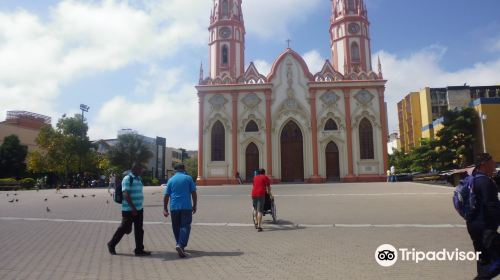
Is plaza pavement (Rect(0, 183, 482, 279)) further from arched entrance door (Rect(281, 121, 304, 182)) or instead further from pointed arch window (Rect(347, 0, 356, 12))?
pointed arch window (Rect(347, 0, 356, 12))

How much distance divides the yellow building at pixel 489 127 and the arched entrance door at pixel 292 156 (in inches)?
822

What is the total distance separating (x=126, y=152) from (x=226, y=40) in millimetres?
19634

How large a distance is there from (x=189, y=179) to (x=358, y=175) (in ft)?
104

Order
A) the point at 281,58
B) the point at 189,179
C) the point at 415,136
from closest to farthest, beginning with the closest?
the point at 189,179
the point at 281,58
the point at 415,136

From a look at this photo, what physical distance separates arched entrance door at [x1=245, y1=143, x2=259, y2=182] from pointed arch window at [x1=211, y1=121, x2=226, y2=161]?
7.79 feet

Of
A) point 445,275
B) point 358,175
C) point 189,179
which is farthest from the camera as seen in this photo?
point 358,175

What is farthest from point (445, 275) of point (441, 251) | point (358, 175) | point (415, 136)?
point (415, 136)

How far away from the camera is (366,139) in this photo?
37.8 metres

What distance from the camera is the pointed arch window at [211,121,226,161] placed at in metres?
38.6

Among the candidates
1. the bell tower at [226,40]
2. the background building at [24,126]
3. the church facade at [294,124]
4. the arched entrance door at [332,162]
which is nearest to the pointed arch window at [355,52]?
the church facade at [294,124]

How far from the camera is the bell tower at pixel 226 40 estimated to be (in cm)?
4141

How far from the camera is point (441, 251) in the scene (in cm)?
655

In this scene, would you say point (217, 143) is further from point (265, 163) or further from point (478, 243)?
point (478, 243)

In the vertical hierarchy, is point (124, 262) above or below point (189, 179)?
below
